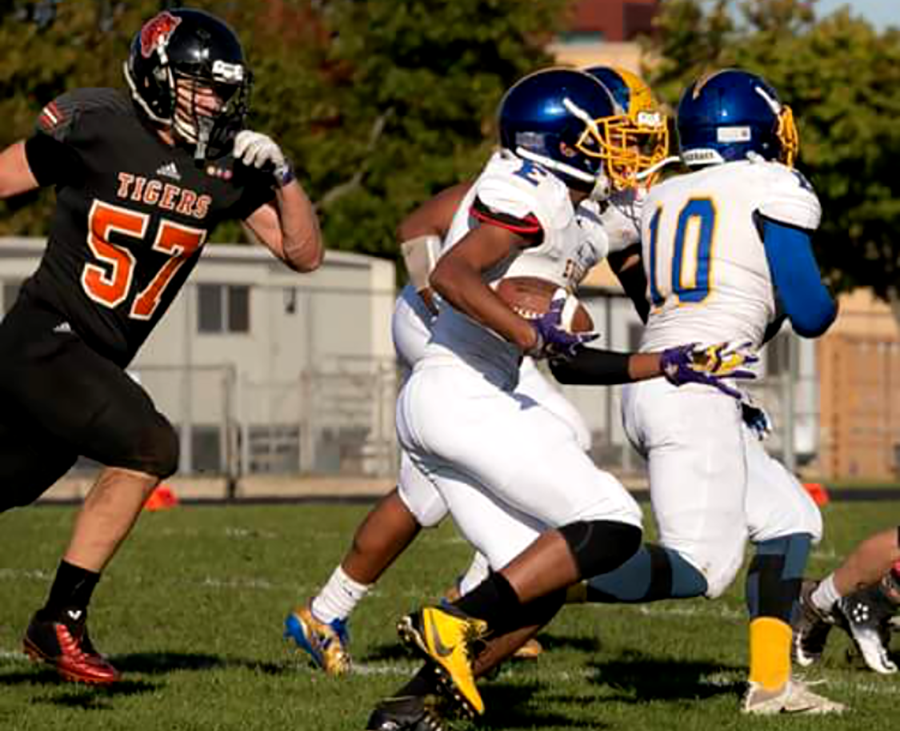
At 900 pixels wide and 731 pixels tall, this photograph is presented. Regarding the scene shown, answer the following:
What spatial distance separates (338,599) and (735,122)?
89.5 inches

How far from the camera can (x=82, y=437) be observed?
7.02 m

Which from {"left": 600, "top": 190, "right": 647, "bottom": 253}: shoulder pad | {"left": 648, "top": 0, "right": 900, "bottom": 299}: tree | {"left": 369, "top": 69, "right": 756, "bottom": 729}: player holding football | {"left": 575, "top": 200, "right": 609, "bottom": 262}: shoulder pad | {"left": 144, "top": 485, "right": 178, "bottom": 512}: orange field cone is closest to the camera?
{"left": 369, "top": 69, "right": 756, "bottom": 729}: player holding football

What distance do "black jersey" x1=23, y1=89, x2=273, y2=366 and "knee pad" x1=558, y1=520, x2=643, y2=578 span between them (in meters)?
1.81

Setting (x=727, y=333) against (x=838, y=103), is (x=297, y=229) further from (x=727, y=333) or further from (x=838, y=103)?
(x=838, y=103)

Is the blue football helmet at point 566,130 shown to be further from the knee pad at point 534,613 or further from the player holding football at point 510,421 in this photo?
the knee pad at point 534,613

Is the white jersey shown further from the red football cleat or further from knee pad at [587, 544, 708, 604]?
the red football cleat

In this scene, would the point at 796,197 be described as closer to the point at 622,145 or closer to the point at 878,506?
the point at 622,145

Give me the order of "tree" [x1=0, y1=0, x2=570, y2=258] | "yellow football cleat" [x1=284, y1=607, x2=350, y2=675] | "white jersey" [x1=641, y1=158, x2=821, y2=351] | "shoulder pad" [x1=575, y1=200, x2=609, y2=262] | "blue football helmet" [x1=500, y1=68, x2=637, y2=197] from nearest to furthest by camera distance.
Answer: "blue football helmet" [x1=500, y1=68, x2=637, y2=197], "shoulder pad" [x1=575, y1=200, x2=609, y2=262], "white jersey" [x1=641, y1=158, x2=821, y2=351], "yellow football cleat" [x1=284, y1=607, x2=350, y2=675], "tree" [x1=0, y1=0, x2=570, y2=258]

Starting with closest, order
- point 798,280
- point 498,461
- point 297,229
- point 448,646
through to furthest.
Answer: point 448,646
point 498,461
point 798,280
point 297,229

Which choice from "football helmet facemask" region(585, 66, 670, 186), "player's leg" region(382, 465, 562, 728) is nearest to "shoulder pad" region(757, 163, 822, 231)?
"football helmet facemask" region(585, 66, 670, 186)

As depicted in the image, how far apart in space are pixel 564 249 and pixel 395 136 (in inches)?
1151

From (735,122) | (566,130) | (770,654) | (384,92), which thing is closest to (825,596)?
(770,654)

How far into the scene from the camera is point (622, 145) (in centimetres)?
637

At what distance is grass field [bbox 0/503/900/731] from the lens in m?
6.72
